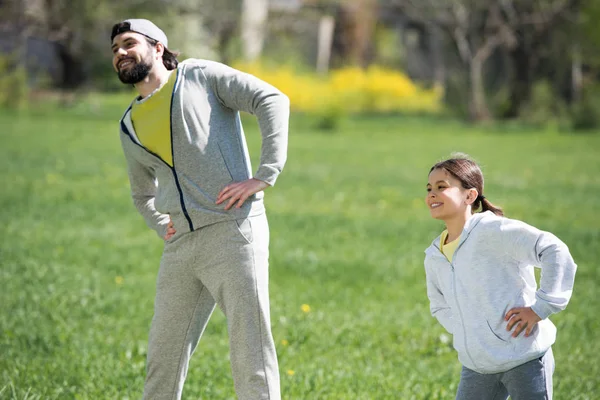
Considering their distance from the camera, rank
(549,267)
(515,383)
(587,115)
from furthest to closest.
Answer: (587,115)
(515,383)
(549,267)

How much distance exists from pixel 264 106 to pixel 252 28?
3360 cm

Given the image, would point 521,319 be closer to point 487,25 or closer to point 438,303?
point 438,303

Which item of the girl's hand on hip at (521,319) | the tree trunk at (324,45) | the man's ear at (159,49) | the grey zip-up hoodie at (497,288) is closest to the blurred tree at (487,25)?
the tree trunk at (324,45)

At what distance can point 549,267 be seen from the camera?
2877 mm

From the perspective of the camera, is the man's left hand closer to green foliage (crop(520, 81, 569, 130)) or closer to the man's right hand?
the man's right hand

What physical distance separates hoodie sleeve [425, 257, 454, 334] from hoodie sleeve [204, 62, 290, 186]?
0.73 meters

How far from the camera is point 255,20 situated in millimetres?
37188

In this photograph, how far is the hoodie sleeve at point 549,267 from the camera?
2.88 m

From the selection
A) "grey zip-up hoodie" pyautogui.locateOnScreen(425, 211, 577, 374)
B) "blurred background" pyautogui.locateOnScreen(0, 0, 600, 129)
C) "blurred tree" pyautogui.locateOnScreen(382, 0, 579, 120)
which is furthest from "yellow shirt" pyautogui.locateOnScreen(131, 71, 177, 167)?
"blurred tree" pyautogui.locateOnScreen(382, 0, 579, 120)

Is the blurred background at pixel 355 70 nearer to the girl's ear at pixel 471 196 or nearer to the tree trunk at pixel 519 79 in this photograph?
the tree trunk at pixel 519 79

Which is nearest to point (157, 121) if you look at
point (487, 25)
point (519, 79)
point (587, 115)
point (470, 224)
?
point (470, 224)

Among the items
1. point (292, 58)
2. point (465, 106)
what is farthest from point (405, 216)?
point (292, 58)

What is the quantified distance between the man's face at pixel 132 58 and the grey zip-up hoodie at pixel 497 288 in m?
1.43

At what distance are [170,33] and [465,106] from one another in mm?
11331
